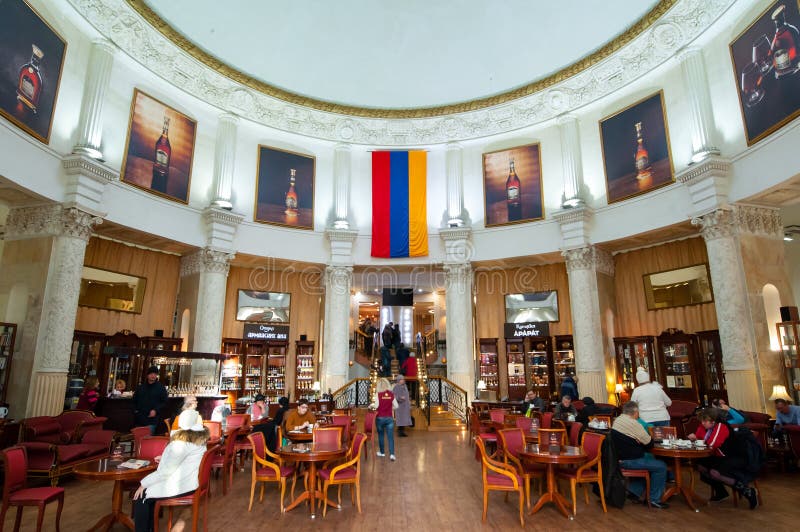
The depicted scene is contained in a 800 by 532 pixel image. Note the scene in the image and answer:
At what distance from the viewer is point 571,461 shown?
5.52 meters

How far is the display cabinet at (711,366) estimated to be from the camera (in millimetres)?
11843

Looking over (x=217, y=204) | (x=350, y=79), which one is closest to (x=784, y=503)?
(x=217, y=204)

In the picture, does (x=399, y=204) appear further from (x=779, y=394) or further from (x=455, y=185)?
(x=779, y=394)

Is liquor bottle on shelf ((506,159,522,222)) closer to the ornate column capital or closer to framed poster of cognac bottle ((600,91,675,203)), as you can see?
framed poster of cognac bottle ((600,91,675,203))

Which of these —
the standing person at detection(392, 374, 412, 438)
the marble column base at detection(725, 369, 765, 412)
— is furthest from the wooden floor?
the standing person at detection(392, 374, 412, 438)

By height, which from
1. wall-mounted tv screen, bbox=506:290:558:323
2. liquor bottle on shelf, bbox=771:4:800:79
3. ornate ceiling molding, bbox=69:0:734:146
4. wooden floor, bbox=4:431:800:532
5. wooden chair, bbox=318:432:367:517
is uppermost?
ornate ceiling molding, bbox=69:0:734:146

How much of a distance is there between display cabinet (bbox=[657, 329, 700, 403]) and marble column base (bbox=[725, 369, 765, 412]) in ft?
6.54

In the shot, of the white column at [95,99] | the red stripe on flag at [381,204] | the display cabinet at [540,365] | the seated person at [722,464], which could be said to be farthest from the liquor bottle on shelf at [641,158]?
the white column at [95,99]

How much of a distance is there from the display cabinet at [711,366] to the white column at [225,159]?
14.1 meters

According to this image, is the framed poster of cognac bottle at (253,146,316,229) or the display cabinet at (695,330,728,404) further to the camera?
the framed poster of cognac bottle at (253,146,316,229)

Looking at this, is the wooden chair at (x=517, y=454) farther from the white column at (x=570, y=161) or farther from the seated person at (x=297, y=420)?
the white column at (x=570, y=161)

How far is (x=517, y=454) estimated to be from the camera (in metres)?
6.34

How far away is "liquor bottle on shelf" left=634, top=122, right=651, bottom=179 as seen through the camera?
43.7 ft

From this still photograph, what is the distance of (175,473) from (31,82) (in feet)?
31.4
